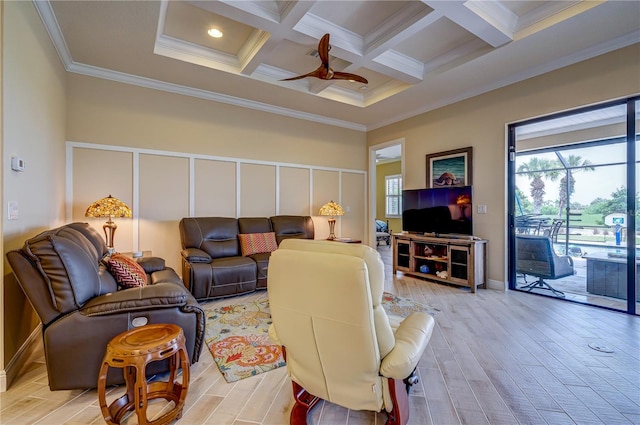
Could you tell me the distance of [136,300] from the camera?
1.81 metres

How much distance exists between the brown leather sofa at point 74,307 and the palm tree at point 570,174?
4852 millimetres

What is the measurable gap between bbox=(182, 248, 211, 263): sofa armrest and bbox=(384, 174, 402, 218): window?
7517 mm

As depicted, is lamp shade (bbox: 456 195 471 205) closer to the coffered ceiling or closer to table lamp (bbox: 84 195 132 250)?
the coffered ceiling

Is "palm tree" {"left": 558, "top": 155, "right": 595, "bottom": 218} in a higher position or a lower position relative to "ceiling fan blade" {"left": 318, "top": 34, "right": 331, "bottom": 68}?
lower

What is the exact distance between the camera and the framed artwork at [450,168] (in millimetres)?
4594

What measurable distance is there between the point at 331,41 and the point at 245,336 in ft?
10.9

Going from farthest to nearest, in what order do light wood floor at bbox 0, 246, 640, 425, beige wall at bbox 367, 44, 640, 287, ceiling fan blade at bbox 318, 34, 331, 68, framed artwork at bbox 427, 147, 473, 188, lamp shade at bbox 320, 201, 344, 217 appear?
lamp shade at bbox 320, 201, 344, 217
framed artwork at bbox 427, 147, 473, 188
beige wall at bbox 367, 44, 640, 287
ceiling fan blade at bbox 318, 34, 331, 68
light wood floor at bbox 0, 246, 640, 425

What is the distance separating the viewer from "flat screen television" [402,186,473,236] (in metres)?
4.38

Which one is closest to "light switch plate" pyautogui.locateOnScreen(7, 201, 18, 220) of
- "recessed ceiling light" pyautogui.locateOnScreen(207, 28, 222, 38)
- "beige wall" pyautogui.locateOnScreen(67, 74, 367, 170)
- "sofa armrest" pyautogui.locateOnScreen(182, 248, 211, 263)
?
"sofa armrest" pyautogui.locateOnScreen(182, 248, 211, 263)

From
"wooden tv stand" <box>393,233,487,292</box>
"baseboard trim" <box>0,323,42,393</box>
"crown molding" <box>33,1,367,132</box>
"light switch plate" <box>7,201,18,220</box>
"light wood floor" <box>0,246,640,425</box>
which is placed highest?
"crown molding" <box>33,1,367,132</box>

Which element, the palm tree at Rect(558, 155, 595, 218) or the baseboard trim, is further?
the palm tree at Rect(558, 155, 595, 218)

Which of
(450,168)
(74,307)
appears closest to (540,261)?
(450,168)

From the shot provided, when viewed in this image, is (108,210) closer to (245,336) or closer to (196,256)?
(196,256)

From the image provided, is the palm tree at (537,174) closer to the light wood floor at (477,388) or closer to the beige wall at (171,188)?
the light wood floor at (477,388)
